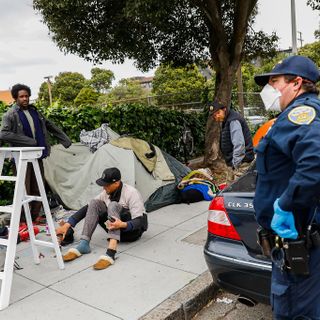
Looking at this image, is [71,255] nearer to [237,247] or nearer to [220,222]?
[220,222]

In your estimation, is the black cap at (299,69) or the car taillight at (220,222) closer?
the black cap at (299,69)

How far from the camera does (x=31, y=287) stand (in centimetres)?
372

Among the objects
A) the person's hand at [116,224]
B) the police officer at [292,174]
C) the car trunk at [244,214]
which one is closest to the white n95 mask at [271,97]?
the police officer at [292,174]

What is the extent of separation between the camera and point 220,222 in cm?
300

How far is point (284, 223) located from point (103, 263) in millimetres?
2589

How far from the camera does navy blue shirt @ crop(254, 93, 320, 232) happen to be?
1767 millimetres

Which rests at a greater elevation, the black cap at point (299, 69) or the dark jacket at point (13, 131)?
the black cap at point (299, 69)

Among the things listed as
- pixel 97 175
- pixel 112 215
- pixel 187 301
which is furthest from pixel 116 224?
pixel 97 175

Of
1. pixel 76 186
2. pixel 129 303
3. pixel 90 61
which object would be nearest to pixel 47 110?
pixel 76 186

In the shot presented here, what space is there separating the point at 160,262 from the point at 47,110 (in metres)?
3.90

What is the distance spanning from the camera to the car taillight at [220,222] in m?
2.93

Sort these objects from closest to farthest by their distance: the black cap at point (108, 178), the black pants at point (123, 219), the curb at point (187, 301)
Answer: the curb at point (187, 301) < the black cap at point (108, 178) < the black pants at point (123, 219)

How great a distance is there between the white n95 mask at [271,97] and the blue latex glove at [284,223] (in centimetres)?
54

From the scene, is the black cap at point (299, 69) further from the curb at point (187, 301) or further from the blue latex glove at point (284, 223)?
the curb at point (187, 301)
